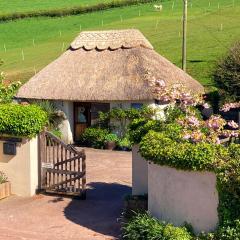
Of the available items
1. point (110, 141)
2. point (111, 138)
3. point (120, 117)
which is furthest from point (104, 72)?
Answer: point (110, 141)

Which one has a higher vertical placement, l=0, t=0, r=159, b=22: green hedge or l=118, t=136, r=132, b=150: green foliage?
l=0, t=0, r=159, b=22: green hedge

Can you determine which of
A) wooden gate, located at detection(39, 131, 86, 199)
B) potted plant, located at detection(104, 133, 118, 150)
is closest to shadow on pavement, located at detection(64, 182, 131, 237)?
wooden gate, located at detection(39, 131, 86, 199)

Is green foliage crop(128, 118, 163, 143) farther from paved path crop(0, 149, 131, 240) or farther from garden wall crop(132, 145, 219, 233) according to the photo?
paved path crop(0, 149, 131, 240)

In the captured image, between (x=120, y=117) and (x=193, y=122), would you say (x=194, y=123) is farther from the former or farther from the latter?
(x=120, y=117)

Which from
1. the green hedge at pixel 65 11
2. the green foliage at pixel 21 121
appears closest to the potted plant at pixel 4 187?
the green foliage at pixel 21 121

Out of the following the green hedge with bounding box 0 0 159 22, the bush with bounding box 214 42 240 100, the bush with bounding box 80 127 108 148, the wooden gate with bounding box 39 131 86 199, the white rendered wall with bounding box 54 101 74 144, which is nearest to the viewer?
the wooden gate with bounding box 39 131 86 199

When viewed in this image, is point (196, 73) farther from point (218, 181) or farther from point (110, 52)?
point (218, 181)

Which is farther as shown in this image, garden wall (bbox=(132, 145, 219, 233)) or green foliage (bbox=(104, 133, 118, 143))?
green foliage (bbox=(104, 133, 118, 143))

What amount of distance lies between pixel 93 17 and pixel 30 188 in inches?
2153

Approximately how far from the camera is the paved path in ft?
50.8

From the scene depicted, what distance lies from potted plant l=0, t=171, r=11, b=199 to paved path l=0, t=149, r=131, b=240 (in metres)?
0.22

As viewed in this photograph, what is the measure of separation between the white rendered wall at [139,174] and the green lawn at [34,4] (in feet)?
202

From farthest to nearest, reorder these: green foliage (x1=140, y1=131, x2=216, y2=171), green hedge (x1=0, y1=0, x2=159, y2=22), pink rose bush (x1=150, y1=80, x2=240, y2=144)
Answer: green hedge (x1=0, y1=0, x2=159, y2=22), pink rose bush (x1=150, y1=80, x2=240, y2=144), green foliage (x1=140, y1=131, x2=216, y2=171)

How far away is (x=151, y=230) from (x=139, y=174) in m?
3.22
